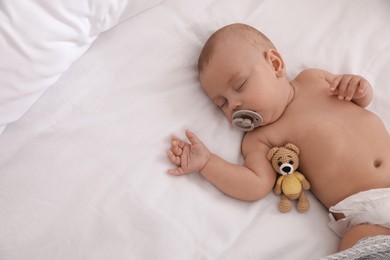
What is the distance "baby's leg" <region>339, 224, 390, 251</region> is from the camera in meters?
1.06

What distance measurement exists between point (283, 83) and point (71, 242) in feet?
2.29

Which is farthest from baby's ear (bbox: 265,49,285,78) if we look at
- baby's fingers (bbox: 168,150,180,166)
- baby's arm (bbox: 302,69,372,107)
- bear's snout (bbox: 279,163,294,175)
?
baby's fingers (bbox: 168,150,180,166)

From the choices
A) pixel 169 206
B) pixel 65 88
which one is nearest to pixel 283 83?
pixel 169 206

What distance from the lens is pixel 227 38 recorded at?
1257 mm

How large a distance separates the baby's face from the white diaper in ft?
1.00

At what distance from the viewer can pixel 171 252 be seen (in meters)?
1.03

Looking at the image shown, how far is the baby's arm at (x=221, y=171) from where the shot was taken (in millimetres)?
1147

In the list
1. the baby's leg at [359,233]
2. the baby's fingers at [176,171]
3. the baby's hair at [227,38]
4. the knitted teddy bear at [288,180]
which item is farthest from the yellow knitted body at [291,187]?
the baby's hair at [227,38]

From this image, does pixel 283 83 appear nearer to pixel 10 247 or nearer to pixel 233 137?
pixel 233 137

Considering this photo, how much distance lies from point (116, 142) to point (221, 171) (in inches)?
10.6

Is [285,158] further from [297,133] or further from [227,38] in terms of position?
[227,38]

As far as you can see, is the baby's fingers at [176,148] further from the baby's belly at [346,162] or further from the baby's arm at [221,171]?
the baby's belly at [346,162]

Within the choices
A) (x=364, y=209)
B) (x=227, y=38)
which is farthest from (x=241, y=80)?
(x=364, y=209)

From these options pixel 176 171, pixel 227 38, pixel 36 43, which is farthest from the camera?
pixel 227 38
